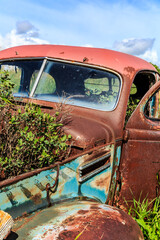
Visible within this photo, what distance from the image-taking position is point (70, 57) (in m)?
2.89

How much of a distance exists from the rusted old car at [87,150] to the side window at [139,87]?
0.03 m

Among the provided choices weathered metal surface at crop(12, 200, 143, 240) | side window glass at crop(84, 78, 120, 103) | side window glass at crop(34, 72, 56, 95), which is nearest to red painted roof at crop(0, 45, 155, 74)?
side window glass at crop(84, 78, 120, 103)

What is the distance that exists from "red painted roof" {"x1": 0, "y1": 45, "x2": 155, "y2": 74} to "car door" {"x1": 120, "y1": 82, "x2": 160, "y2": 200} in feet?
1.26

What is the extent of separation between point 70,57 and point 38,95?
1.73ft

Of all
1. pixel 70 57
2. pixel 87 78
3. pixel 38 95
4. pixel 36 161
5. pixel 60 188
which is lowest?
pixel 60 188

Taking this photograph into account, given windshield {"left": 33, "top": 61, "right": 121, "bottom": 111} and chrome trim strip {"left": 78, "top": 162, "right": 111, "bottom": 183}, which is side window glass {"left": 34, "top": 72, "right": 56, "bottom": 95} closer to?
windshield {"left": 33, "top": 61, "right": 121, "bottom": 111}

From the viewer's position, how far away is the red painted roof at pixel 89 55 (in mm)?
2830

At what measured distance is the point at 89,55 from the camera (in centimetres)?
A: 291

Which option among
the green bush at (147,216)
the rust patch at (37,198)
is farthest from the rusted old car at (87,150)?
the green bush at (147,216)

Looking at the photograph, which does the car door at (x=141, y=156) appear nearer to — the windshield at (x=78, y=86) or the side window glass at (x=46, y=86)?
the windshield at (x=78, y=86)

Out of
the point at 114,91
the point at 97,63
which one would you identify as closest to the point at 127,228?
the point at 114,91

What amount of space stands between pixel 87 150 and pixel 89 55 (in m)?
1.18

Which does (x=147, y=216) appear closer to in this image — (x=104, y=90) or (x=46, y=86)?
(x=104, y=90)

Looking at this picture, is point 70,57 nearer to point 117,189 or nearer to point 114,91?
point 114,91
